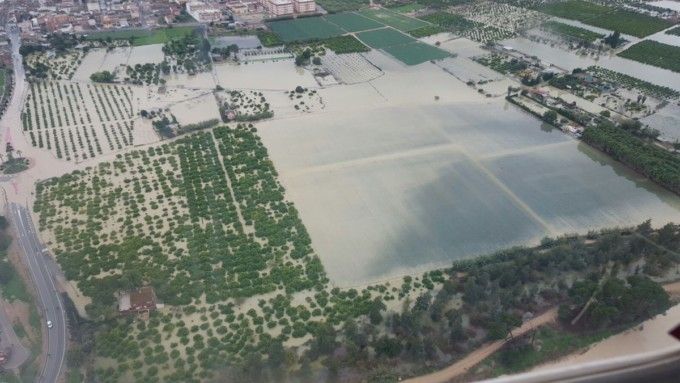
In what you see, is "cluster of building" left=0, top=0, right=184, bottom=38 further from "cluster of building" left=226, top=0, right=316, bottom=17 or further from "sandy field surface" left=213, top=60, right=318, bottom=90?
"sandy field surface" left=213, top=60, right=318, bottom=90

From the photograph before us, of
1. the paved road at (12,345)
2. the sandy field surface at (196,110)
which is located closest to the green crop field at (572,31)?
the sandy field surface at (196,110)

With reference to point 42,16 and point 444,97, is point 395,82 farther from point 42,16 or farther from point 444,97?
point 42,16

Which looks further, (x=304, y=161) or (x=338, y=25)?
(x=338, y=25)

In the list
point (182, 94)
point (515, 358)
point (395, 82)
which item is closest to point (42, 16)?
point (182, 94)

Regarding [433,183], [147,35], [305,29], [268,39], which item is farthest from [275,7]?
[433,183]

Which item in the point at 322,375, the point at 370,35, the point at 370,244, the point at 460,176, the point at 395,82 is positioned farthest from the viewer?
the point at 370,35

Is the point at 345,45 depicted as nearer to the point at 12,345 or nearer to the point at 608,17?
the point at 608,17

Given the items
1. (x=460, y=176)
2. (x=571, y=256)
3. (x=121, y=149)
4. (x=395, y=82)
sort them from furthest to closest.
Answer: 1. (x=395, y=82)
2. (x=121, y=149)
3. (x=460, y=176)
4. (x=571, y=256)
